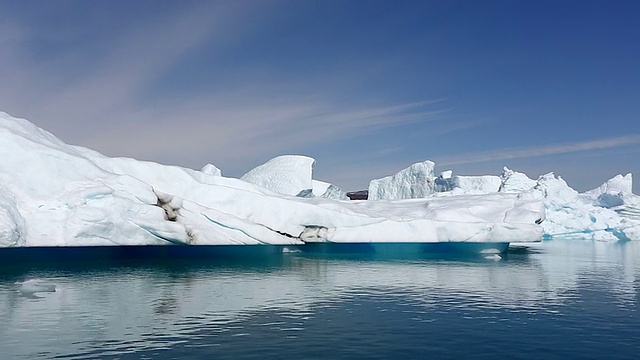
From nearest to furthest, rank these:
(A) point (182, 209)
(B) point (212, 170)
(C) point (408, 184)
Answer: (A) point (182, 209), (B) point (212, 170), (C) point (408, 184)

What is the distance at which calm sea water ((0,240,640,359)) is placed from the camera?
537 inches

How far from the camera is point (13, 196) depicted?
32094mm

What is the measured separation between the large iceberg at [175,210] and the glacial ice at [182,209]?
0.07m

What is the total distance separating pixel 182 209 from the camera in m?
36.8

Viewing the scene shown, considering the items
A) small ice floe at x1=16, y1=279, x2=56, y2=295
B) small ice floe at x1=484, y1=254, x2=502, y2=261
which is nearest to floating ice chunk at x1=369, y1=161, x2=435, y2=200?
small ice floe at x1=484, y1=254, x2=502, y2=261

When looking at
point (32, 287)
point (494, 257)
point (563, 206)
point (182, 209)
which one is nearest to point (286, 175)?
point (494, 257)

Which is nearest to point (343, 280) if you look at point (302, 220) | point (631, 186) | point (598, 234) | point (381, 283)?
point (381, 283)

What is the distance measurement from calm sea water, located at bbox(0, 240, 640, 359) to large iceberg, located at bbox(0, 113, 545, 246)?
3.29m

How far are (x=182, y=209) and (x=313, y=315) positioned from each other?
68.6ft

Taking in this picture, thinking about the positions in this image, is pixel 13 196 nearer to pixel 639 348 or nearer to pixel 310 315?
pixel 310 315

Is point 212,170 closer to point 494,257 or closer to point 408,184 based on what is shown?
point 408,184

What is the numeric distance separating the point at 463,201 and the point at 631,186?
2172 inches

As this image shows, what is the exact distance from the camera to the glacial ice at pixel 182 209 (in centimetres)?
3244

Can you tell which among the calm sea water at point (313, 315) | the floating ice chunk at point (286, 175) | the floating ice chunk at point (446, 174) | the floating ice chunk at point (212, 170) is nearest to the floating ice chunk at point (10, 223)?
the calm sea water at point (313, 315)
